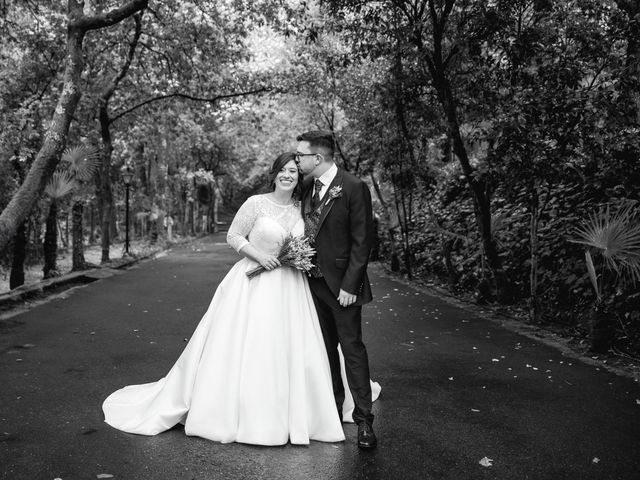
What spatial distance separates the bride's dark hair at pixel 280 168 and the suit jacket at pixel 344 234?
370 millimetres

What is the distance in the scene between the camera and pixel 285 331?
14.2 feet

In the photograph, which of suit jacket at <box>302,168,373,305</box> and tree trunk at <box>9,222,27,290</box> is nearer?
suit jacket at <box>302,168,373,305</box>

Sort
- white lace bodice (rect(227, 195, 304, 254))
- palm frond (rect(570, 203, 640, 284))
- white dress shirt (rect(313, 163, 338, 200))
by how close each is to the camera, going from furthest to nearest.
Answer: palm frond (rect(570, 203, 640, 284)) < white lace bodice (rect(227, 195, 304, 254)) < white dress shirt (rect(313, 163, 338, 200))

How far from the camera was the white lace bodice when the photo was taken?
14.7 ft

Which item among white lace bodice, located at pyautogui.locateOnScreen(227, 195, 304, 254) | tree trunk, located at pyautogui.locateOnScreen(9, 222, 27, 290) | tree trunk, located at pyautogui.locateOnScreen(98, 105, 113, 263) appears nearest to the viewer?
white lace bodice, located at pyautogui.locateOnScreen(227, 195, 304, 254)

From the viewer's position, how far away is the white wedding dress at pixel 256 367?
4152mm

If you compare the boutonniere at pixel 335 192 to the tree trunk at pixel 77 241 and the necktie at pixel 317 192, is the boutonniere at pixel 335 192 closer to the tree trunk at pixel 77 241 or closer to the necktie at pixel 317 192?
the necktie at pixel 317 192

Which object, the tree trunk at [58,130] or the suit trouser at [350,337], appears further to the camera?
the tree trunk at [58,130]

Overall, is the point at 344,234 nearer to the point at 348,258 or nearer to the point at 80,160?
the point at 348,258

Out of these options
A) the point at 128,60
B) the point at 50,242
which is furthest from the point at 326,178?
the point at 128,60

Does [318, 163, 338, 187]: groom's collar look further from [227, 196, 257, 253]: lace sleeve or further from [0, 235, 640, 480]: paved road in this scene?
[0, 235, 640, 480]: paved road

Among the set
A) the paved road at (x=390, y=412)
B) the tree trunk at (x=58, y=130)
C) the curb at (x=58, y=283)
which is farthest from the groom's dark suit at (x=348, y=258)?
the curb at (x=58, y=283)

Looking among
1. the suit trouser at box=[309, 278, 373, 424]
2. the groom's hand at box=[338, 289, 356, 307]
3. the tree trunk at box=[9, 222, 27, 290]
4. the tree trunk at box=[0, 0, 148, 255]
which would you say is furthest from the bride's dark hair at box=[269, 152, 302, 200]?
the tree trunk at box=[9, 222, 27, 290]

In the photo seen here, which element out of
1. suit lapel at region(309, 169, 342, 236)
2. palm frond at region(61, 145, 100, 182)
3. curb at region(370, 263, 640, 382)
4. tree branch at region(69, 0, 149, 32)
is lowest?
curb at region(370, 263, 640, 382)
